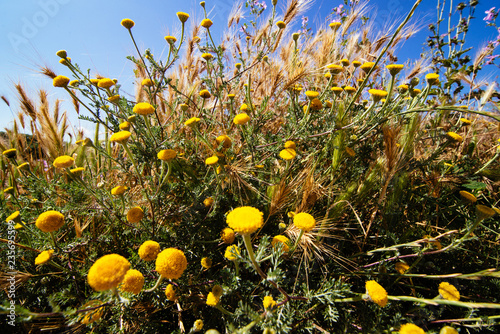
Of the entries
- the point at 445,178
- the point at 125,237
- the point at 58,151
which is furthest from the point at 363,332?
the point at 58,151

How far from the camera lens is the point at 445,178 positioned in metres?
1.42

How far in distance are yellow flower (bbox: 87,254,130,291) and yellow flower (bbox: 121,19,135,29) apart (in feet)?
4.33

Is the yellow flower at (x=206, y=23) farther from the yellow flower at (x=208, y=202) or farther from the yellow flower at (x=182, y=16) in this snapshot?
the yellow flower at (x=208, y=202)

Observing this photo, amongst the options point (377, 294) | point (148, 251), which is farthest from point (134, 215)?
point (377, 294)

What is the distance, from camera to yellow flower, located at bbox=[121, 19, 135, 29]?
134 centimetres

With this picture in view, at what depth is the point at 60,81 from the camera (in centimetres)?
128

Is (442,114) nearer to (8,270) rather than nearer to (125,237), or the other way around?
(125,237)

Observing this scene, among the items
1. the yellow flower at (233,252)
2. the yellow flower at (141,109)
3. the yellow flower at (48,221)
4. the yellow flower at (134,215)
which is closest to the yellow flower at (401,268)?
the yellow flower at (233,252)

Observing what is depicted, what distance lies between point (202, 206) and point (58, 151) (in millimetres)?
1433

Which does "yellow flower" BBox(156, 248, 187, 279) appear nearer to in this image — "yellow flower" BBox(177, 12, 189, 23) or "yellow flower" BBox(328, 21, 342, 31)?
"yellow flower" BBox(177, 12, 189, 23)

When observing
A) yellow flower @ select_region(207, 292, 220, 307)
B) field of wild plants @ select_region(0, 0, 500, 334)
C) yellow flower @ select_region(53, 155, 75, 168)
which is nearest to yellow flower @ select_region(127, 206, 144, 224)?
field of wild plants @ select_region(0, 0, 500, 334)

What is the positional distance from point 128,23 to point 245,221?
54.4 inches

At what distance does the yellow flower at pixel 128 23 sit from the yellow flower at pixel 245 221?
4.32 feet

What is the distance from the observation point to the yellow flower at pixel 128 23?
1344 millimetres
